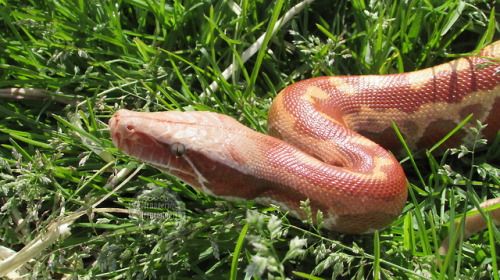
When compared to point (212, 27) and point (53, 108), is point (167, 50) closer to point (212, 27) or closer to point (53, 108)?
Answer: point (212, 27)

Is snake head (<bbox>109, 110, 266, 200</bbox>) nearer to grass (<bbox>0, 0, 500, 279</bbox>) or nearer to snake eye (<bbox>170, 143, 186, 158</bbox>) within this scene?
snake eye (<bbox>170, 143, 186, 158</bbox>)

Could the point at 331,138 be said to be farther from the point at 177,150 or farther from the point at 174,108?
the point at 174,108

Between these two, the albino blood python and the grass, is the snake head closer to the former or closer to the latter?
the albino blood python

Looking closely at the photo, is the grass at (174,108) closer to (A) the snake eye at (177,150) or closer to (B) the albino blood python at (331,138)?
(B) the albino blood python at (331,138)

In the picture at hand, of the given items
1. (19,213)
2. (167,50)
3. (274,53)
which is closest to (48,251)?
(19,213)

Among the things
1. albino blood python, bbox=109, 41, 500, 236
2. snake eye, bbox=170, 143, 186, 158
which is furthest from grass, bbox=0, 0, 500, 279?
snake eye, bbox=170, 143, 186, 158

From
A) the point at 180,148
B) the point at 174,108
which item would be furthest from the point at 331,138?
the point at 174,108

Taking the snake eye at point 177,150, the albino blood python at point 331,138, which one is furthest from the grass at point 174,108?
the snake eye at point 177,150
